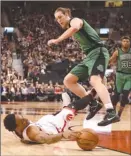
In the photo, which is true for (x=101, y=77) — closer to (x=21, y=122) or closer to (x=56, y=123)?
(x=56, y=123)

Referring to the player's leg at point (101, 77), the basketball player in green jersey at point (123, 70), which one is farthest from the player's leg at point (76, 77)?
the basketball player in green jersey at point (123, 70)

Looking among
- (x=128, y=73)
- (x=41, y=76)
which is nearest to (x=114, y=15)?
(x=41, y=76)

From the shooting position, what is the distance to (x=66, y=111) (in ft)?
15.0

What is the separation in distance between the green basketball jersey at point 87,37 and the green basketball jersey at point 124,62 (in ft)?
5.32

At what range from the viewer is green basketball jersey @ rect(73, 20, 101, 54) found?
5.15m

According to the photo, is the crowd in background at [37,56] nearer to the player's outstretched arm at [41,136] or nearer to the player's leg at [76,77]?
the player's leg at [76,77]

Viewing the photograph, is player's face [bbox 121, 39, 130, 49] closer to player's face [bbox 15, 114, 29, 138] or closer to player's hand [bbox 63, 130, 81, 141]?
player's hand [bbox 63, 130, 81, 141]

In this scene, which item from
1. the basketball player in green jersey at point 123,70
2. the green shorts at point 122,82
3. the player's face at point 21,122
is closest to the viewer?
the player's face at point 21,122

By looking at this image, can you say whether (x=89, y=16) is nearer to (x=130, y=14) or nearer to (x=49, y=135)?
(x=130, y=14)

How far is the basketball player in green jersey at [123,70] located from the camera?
22.2 feet

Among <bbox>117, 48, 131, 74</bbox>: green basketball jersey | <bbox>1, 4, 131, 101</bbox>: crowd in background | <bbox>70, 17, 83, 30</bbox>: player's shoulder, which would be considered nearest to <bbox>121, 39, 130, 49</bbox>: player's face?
<bbox>117, 48, 131, 74</bbox>: green basketball jersey

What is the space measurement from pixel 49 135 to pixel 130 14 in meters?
22.9

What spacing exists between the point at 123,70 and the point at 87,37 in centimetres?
220

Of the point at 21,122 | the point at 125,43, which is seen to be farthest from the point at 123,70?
the point at 21,122
